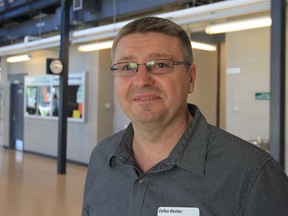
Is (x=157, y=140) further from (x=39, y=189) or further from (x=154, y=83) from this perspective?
(x=39, y=189)

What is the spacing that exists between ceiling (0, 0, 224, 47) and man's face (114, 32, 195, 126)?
5.33m

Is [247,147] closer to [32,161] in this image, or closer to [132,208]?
[132,208]

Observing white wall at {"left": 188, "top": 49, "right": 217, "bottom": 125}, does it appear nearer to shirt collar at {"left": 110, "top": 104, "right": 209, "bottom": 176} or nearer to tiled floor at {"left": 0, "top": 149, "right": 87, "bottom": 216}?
tiled floor at {"left": 0, "top": 149, "right": 87, "bottom": 216}

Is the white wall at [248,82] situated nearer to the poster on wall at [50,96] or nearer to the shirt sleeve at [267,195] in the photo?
the poster on wall at [50,96]

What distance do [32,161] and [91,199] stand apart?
8960 millimetres

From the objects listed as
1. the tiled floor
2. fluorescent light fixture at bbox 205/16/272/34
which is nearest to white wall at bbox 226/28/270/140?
fluorescent light fixture at bbox 205/16/272/34

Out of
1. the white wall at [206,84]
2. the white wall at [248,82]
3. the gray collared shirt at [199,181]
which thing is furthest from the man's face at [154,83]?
the white wall at [206,84]

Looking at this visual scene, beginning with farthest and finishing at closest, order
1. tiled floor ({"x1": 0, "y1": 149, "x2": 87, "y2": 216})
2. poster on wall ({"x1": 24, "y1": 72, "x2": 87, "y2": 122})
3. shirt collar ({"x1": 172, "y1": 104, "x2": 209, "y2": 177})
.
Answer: poster on wall ({"x1": 24, "y1": 72, "x2": 87, "y2": 122}) → tiled floor ({"x1": 0, "y1": 149, "x2": 87, "y2": 216}) → shirt collar ({"x1": 172, "y1": 104, "x2": 209, "y2": 177})

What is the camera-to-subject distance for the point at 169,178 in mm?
1188

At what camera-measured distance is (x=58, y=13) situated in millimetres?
8461

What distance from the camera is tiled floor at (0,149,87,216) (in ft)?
17.6

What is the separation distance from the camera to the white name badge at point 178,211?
111cm

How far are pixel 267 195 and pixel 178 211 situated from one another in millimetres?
269

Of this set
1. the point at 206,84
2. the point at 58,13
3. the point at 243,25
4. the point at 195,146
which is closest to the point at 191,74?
the point at 195,146
